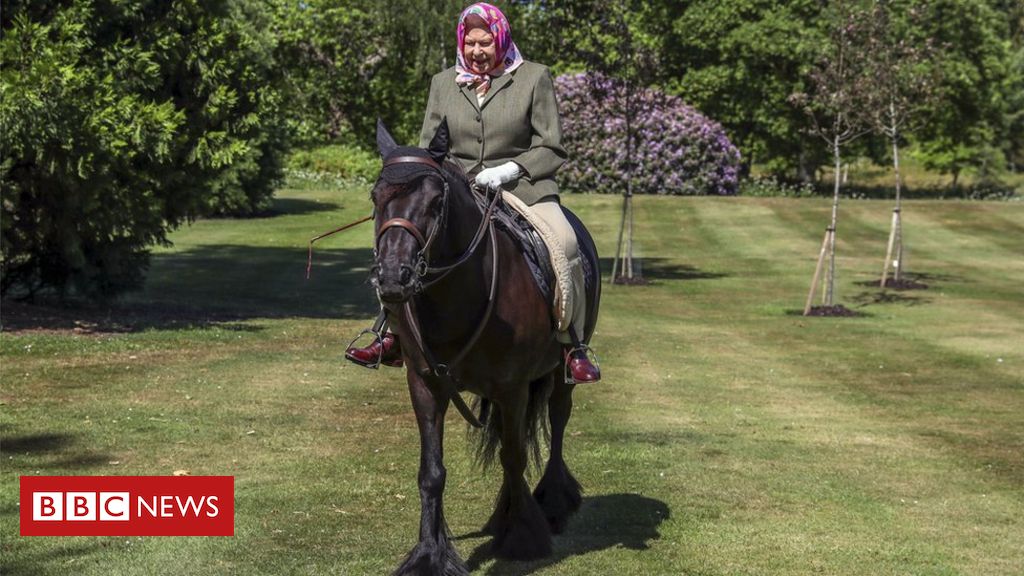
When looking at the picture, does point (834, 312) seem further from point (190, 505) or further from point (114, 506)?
point (114, 506)

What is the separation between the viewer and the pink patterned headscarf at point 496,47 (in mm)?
8914

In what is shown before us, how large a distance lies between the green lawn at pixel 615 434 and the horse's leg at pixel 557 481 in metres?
0.22

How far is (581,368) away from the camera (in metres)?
9.30

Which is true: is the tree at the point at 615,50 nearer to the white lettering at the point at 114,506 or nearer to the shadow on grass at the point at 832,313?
the shadow on grass at the point at 832,313

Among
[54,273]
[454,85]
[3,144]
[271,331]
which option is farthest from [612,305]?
[454,85]

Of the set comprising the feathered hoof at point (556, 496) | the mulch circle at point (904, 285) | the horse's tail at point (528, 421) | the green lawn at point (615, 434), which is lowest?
the mulch circle at point (904, 285)

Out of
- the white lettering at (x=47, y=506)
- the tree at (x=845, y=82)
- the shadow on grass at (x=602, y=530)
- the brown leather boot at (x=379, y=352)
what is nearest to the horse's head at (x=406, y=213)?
the brown leather boot at (x=379, y=352)

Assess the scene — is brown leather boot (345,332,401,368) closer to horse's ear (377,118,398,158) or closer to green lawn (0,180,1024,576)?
green lawn (0,180,1024,576)

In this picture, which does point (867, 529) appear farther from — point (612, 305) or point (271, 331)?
point (612, 305)

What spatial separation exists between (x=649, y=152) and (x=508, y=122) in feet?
166

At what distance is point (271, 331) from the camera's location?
22.6 meters

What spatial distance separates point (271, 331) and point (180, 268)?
527 inches

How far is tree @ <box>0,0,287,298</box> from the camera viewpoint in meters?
19.9

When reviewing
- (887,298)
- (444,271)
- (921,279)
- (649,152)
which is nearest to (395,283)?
(444,271)
